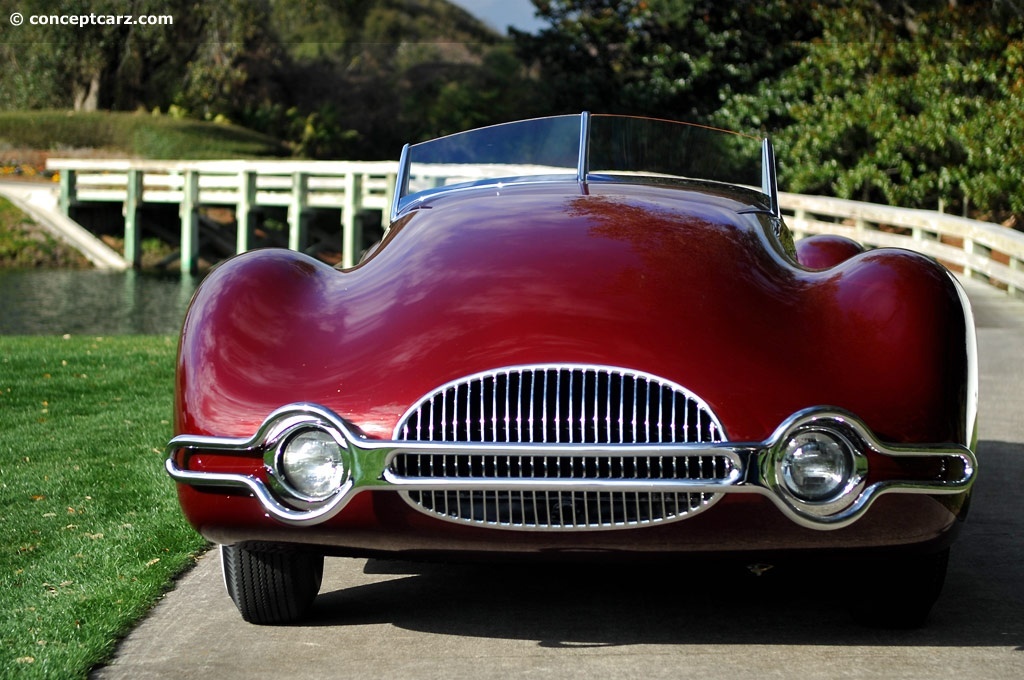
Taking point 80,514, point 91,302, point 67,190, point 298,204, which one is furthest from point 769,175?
point 67,190

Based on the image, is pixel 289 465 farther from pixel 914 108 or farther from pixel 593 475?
pixel 914 108

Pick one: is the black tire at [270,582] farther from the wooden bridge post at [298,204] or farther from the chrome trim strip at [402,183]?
the wooden bridge post at [298,204]

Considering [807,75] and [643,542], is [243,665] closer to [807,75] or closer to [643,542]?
[643,542]

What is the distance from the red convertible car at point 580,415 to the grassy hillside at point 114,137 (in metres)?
40.8

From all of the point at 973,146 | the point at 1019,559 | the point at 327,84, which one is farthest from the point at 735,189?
the point at 327,84

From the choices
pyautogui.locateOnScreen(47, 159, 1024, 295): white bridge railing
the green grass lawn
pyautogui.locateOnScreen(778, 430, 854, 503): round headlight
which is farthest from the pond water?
pyautogui.locateOnScreen(778, 430, 854, 503): round headlight

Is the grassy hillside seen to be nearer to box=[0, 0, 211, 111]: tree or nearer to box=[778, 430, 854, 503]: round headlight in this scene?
box=[0, 0, 211, 111]: tree

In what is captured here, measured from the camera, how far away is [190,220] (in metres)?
33.8

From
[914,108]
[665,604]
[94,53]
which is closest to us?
[665,604]

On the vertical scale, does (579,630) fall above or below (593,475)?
below

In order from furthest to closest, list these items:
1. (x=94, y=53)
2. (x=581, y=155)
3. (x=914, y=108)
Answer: (x=94, y=53) < (x=914, y=108) < (x=581, y=155)

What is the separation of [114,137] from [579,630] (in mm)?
42918

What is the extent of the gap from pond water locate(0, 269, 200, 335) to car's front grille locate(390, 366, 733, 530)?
13.0m

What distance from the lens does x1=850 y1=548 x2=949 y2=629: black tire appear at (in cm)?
376
